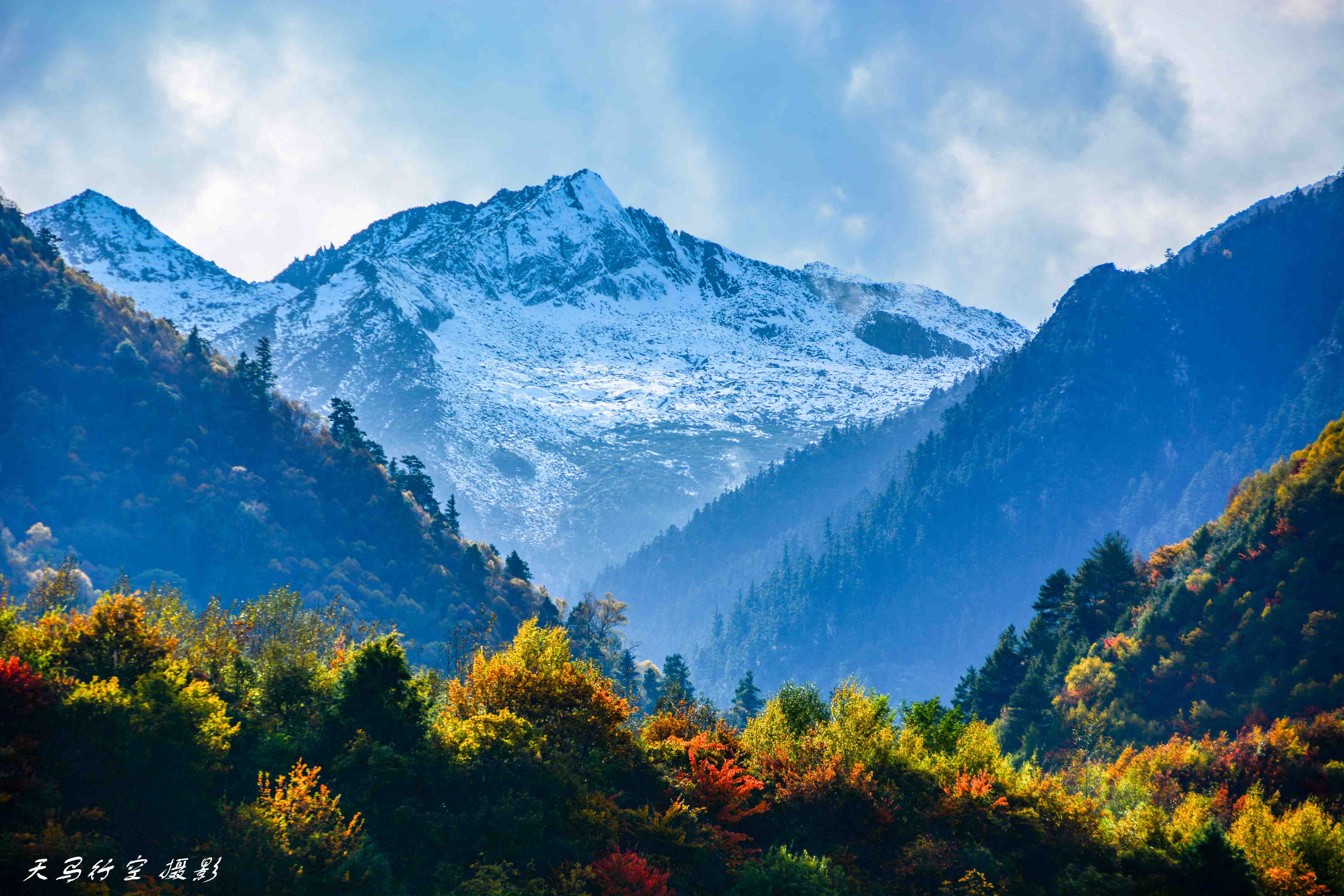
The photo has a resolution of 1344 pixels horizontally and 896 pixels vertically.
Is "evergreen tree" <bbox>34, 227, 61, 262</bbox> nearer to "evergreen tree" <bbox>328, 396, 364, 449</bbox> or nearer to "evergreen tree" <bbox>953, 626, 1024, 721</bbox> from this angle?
"evergreen tree" <bbox>328, 396, 364, 449</bbox>

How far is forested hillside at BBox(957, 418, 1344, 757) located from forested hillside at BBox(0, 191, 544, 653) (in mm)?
79745

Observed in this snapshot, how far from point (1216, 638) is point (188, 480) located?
15094cm

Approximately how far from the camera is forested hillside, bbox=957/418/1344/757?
252ft

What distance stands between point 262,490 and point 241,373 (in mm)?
23659

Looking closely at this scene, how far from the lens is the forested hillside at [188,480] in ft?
446

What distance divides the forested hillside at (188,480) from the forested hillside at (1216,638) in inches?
3140

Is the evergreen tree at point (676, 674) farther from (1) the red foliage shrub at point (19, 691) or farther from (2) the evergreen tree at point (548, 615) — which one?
(1) the red foliage shrub at point (19, 691)

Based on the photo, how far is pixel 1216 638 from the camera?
83.6 metres

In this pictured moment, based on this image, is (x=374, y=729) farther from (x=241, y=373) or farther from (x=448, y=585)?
(x=241, y=373)

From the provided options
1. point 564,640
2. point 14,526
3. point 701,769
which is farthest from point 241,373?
point 701,769

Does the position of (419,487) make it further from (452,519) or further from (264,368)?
(264,368)

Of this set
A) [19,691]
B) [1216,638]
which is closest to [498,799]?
[19,691]

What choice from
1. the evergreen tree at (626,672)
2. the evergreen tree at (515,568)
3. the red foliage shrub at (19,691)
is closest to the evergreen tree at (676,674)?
the evergreen tree at (626,672)

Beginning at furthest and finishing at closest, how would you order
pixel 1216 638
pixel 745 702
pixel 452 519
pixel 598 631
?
1. pixel 452 519
2. pixel 598 631
3. pixel 745 702
4. pixel 1216 638
